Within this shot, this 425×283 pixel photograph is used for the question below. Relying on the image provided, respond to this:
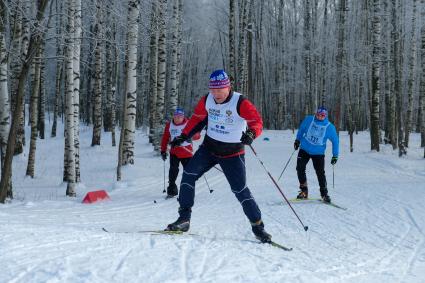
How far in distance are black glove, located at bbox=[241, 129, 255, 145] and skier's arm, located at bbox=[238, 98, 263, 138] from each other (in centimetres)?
8

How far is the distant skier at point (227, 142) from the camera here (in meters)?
5.50

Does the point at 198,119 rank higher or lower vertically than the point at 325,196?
higher

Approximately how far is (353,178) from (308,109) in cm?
2311

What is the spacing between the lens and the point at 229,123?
5.59 m

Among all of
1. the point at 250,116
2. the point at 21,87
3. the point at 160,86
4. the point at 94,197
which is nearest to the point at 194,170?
the point at 250,116

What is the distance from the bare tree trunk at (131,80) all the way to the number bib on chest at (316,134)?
574cm

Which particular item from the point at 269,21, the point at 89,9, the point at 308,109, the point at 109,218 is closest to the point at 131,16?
the point at 89,9

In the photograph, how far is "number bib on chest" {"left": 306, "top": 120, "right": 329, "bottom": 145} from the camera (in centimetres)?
923

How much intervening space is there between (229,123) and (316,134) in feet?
13.7

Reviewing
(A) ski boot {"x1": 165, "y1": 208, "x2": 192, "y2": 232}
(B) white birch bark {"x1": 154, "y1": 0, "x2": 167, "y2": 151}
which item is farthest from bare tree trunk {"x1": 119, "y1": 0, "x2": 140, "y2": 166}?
(A) ski boot {"x1": 165, "y1": 208, "x2": 192, "y2": 232}

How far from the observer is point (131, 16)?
506 inches

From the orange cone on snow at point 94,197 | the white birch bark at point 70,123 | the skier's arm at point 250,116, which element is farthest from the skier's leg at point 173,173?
the skier's arm at point 250,116

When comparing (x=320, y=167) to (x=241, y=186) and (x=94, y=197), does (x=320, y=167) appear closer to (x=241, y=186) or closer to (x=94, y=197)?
(x=241, y=186)

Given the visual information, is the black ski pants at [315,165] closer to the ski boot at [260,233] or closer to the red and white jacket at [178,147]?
the red and white jacket at [178,147]
